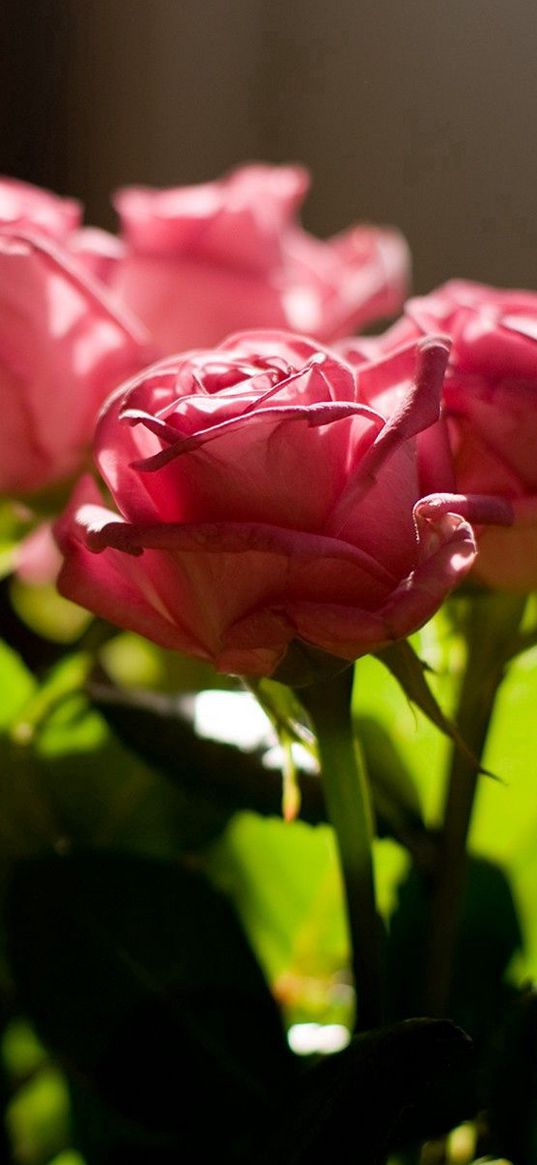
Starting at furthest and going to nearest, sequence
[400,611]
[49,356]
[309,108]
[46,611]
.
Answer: [309,108], [46,611], [49,356], [400,611]

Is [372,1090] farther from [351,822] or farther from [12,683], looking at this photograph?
[12,683]

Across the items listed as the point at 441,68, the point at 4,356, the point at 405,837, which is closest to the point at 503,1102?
the point at 405,837

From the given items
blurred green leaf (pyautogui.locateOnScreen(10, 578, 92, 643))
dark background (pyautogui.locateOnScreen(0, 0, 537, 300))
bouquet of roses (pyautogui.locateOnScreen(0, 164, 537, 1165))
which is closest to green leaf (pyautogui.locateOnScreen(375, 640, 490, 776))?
bouquet of roses (pyautogui.locateOnScreen(0, 164, 537, 1165))

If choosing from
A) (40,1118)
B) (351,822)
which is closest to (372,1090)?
(351,822)

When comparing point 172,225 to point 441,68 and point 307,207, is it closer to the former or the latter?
point 441,68

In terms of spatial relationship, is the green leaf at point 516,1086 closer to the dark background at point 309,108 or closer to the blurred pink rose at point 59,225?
the blurred pink rose at point 59,225

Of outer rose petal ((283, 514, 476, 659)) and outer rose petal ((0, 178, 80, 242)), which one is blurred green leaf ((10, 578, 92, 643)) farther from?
outer rose petal ((283, 514, 476, 659))
